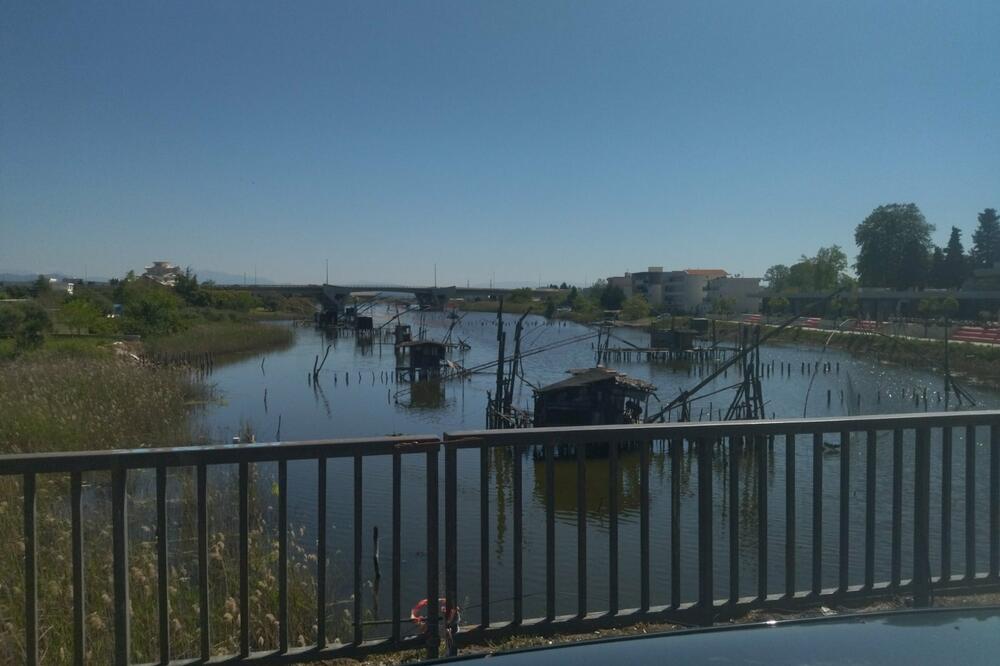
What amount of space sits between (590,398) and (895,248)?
73.9 meters

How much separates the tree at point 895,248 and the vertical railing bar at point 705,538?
90947 millimetres

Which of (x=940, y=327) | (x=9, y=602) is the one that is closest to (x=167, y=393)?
(x=9, y=602)

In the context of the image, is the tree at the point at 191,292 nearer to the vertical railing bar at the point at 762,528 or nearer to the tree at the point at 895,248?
the tree at the point at 895,248

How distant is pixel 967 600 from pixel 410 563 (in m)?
8.05

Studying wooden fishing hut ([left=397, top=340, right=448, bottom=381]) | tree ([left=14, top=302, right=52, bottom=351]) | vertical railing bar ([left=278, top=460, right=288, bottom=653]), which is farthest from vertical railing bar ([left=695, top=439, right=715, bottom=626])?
wooden fishing hut ([left=397, top=340, right=448, bottom=381])

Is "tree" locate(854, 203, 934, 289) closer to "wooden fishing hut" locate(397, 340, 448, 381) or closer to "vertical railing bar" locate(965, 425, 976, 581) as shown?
"wooden fishing hut" locate(397, 340, 448, 381)

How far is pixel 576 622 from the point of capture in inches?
185

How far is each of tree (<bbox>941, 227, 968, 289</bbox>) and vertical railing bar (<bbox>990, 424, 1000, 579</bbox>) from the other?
294ft

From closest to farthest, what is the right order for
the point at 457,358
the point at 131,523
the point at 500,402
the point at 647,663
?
the point at 647,663 → the point at 131,523 → the point at 500,402 → the point at 457,358

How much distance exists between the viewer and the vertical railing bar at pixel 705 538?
478 cm

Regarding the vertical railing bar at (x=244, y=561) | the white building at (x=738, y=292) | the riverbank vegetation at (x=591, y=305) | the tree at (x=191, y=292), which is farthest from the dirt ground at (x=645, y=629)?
the white building at (x=738, y=292)

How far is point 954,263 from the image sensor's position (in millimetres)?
86125

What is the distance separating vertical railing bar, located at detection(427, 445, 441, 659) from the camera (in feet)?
14.5

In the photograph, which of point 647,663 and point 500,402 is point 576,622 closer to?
point 647,663
